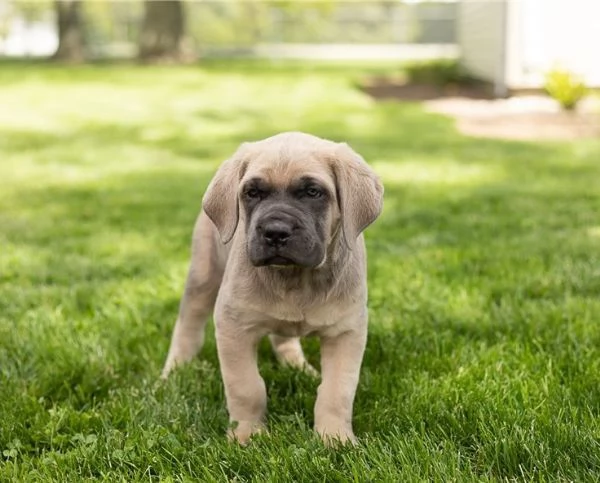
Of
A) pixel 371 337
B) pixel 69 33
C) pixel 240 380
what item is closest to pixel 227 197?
pixel 240 380

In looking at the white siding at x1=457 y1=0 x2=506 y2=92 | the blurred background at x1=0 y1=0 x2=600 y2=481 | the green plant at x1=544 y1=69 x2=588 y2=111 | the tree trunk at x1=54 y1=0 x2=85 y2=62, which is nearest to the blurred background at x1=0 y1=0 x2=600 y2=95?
the tree trunk at x1=54 y1=0 x2=85 y2=62

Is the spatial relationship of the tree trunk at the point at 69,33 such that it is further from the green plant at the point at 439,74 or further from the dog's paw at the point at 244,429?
the dog's paw at the point at 244,429

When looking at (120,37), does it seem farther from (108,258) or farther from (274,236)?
(274,236)

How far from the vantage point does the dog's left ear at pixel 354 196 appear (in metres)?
3.18

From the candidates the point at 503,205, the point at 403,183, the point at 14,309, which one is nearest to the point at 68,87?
the point at 403,183

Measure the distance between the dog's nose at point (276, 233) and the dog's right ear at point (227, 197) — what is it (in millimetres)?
296

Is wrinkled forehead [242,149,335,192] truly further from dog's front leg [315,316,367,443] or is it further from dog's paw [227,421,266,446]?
dog's paw [227,421,266,446]

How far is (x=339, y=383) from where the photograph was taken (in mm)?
3182

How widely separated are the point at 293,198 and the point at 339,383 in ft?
2.48

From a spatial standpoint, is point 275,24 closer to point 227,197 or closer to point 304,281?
point 227,197

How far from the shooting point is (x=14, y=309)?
4641 mm

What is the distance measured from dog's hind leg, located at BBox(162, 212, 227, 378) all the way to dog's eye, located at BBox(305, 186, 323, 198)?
2.67 ft

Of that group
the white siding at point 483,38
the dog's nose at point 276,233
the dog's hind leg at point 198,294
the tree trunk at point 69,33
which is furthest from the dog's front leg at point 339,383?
the tree trunk at point 69,33

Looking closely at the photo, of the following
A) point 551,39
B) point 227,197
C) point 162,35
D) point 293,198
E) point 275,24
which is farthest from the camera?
point 275,24
